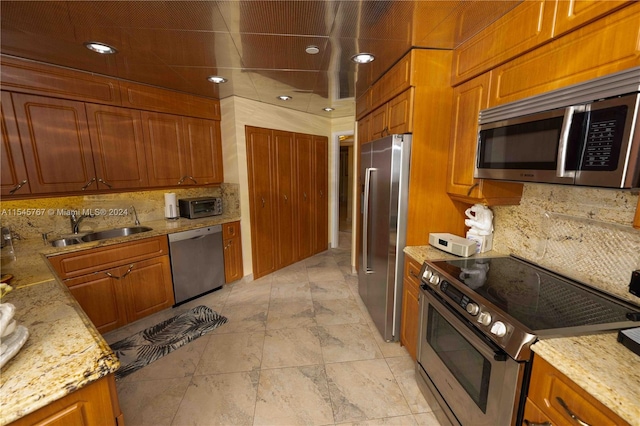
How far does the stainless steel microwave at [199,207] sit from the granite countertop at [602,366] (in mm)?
3076

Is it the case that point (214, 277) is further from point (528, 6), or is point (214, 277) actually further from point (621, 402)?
point (528, 6)

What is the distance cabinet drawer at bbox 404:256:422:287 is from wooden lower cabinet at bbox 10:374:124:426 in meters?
1.61

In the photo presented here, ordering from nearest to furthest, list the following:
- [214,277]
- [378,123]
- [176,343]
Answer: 1. [176,343]
2. [378,123]
3. [214,277]

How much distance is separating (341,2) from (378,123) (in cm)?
122

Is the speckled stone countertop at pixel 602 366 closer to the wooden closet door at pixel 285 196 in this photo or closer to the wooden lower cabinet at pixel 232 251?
the wooden lower cabinet at pixel 232 251

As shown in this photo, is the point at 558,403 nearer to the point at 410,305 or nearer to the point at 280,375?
the point at 410,305

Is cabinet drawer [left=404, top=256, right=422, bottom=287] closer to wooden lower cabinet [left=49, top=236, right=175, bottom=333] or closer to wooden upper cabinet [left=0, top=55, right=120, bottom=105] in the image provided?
wooden lower cabinet [left=49, top=236, right=175, bottom=333]

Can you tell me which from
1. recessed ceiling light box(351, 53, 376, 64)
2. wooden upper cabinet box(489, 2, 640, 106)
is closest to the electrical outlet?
wooden upper cabinet box(489, 2, 640, 106)

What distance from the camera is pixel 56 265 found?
2.02 metres

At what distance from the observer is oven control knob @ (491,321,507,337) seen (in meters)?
1.06

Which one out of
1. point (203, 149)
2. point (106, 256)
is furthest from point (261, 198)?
point (106, 256)

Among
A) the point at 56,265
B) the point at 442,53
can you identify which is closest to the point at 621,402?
the point at 442,53

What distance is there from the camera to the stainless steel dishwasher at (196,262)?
2736 mm

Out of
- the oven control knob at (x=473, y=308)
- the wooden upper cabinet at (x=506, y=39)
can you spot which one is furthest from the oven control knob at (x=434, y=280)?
the wooden upper cabinet at (x=506, y=39)
